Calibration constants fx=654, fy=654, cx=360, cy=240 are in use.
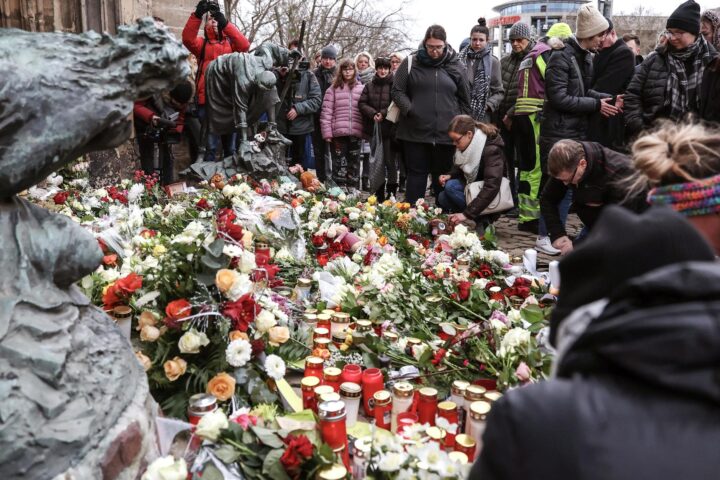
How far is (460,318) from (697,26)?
115 inches

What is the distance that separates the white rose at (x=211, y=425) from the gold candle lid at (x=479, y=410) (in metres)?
0.78

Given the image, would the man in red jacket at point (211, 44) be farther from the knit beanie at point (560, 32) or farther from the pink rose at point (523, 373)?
the pink rose at point (523, 373)

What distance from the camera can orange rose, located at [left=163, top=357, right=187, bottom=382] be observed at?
7.57ft

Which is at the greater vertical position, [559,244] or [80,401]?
[80,401]

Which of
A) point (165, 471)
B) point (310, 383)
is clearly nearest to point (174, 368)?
point (310, 383)

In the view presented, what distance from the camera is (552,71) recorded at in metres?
5.52

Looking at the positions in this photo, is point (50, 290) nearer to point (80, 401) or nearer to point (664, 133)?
point (80, 401)

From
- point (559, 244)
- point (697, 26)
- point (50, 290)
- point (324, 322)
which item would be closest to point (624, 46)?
point (697, 26)

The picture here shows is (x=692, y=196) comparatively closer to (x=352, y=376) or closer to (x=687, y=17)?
(x=352, y=376)

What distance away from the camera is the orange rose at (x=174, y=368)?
7.57 ft

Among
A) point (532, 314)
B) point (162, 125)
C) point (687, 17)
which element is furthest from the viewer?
point (162, 125)

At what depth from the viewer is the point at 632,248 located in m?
0.99

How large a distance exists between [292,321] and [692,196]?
6.40 feet

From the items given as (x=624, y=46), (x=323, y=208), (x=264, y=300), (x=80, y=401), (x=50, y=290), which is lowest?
(x=323, y=208)
